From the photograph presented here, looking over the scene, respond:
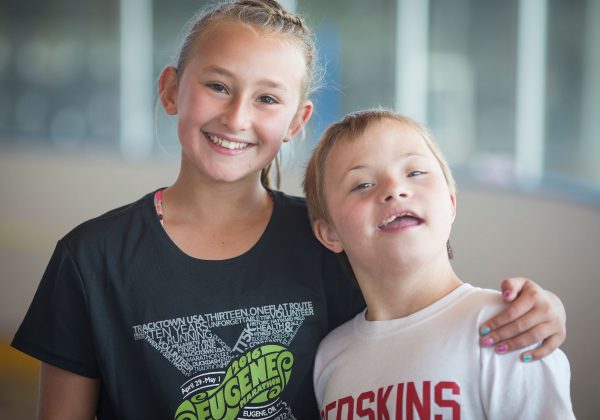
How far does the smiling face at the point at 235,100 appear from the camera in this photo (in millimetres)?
1431

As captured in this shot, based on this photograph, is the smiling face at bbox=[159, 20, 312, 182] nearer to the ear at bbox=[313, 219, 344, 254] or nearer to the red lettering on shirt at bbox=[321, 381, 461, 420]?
the ear at bbox=[313, 219, 344, 254]

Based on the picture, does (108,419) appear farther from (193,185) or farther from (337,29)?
(337,29)

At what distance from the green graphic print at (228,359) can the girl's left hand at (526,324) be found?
1.30 ft

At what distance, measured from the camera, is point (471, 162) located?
3.59 meters

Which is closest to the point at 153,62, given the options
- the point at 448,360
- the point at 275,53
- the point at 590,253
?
the point at 590,253

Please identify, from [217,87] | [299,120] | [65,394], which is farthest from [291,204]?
[65,394]

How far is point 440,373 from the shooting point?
4.02 feet

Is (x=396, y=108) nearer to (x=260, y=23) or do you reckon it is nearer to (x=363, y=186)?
(x=260, y=23)

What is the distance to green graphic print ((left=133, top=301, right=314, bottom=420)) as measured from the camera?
1378mm

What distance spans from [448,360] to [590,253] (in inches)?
52.2

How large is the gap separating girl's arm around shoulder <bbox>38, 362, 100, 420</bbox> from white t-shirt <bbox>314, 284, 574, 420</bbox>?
44 centimetres

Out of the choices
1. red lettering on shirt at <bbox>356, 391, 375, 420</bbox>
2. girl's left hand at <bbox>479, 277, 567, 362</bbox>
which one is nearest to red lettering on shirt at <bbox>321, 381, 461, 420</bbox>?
red lettering on shirt at <bbox>356, 391, 375, 420</bbox>

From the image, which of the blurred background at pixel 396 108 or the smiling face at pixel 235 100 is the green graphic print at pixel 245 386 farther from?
the blurred background at pixel 396 108

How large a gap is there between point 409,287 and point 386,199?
16cm
